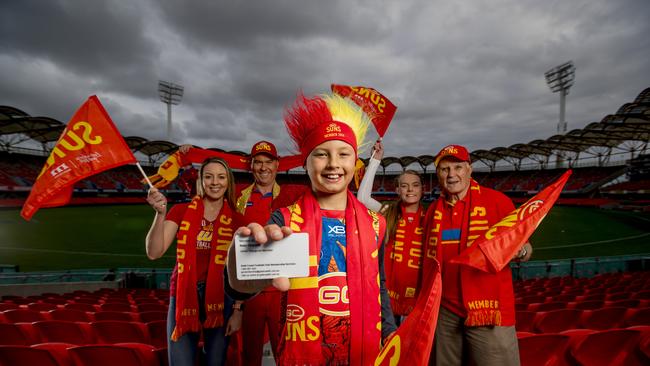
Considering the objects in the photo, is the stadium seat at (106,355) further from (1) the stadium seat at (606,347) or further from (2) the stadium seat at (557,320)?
(2) the stadium seat at (557,320)

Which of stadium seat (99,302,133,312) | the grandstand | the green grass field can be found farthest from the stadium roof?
stadium seat (99,302,133,312)

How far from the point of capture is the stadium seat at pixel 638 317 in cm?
316

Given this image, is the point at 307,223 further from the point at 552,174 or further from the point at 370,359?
the point at 552,174

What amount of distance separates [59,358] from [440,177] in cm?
344

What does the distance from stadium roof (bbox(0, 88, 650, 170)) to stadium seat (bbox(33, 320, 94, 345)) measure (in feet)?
118

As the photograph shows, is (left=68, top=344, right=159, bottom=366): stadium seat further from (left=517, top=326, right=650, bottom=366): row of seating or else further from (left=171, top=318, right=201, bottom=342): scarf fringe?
(left=517, top=326, right=650, bottom=366): row of seating

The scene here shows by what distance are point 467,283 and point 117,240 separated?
65.1 ft

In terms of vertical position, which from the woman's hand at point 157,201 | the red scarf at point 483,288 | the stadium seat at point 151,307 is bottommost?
the stadium seat at point 151,307

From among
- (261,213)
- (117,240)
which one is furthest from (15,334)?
(117,240)

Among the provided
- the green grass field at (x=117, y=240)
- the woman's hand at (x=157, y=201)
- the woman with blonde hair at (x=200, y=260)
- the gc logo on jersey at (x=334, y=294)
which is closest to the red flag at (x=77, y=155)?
the woman's hand at (x=157, y=201)

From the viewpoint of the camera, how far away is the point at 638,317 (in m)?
3.20

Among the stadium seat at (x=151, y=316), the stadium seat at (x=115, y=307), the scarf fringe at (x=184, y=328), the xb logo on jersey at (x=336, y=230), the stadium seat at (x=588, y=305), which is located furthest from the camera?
the stadium seat at (x=115, y=307)

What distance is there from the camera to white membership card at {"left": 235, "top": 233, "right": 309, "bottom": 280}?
1.07m

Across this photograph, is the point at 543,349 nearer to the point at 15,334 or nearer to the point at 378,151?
the point at 378,151
